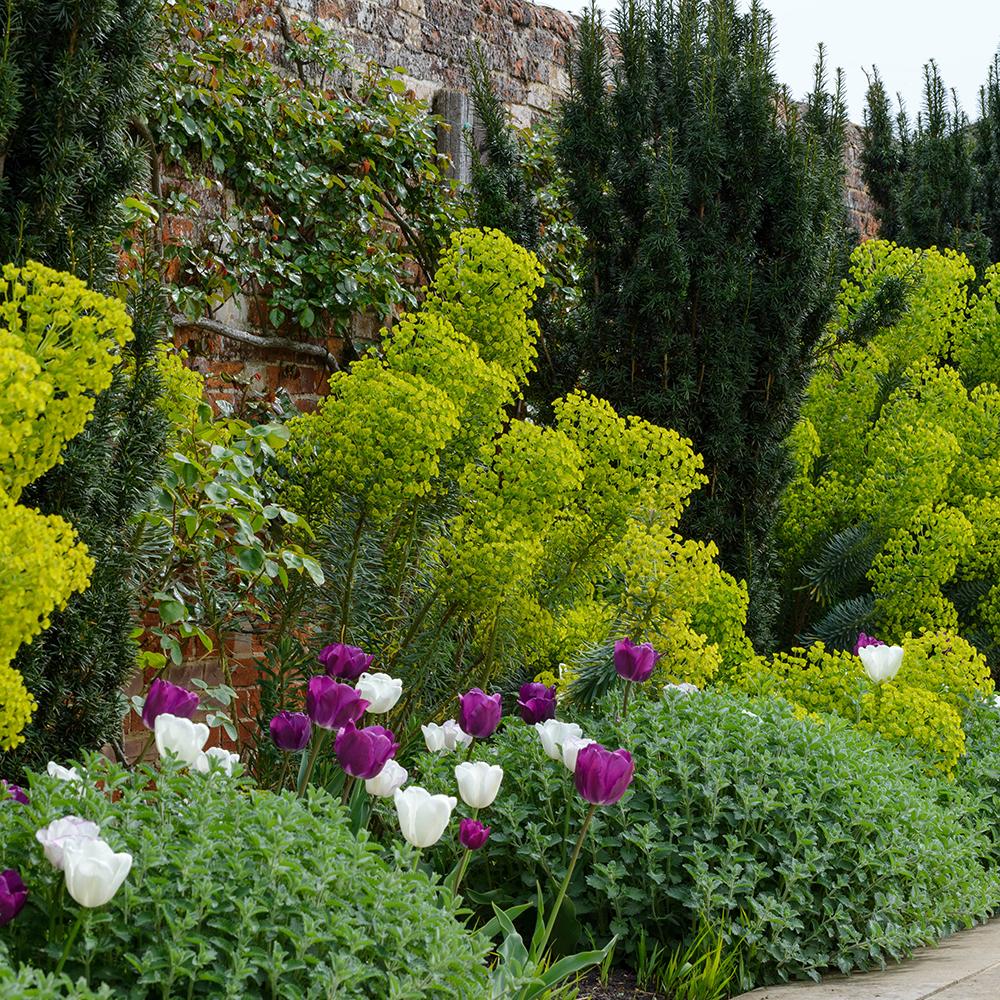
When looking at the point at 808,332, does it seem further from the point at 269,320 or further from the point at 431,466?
the point at 431,466

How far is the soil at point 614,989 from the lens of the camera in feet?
9.45

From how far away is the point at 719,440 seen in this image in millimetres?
5137

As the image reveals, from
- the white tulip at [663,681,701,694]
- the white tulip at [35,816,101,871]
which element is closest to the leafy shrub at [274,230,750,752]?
the white tulip at [663,681,701,694]

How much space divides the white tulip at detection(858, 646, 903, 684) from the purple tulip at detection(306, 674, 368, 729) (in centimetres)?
222

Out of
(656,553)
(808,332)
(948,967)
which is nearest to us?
(948,967)

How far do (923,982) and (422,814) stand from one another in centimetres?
142

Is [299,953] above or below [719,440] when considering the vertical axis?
below

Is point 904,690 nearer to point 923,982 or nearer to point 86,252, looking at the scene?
point 923,982

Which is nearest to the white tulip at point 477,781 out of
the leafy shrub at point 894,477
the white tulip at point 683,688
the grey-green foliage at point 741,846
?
the grey-green foliage at point 741,846

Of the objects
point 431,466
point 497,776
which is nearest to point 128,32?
point 431,466

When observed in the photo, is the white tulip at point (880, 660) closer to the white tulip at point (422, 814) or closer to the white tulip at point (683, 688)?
the white tulip at point (683, 688)

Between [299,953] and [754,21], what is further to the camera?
[754,21]

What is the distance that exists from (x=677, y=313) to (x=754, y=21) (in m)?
1.44

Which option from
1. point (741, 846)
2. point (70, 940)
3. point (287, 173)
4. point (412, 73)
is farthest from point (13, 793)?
point (412, 73)
